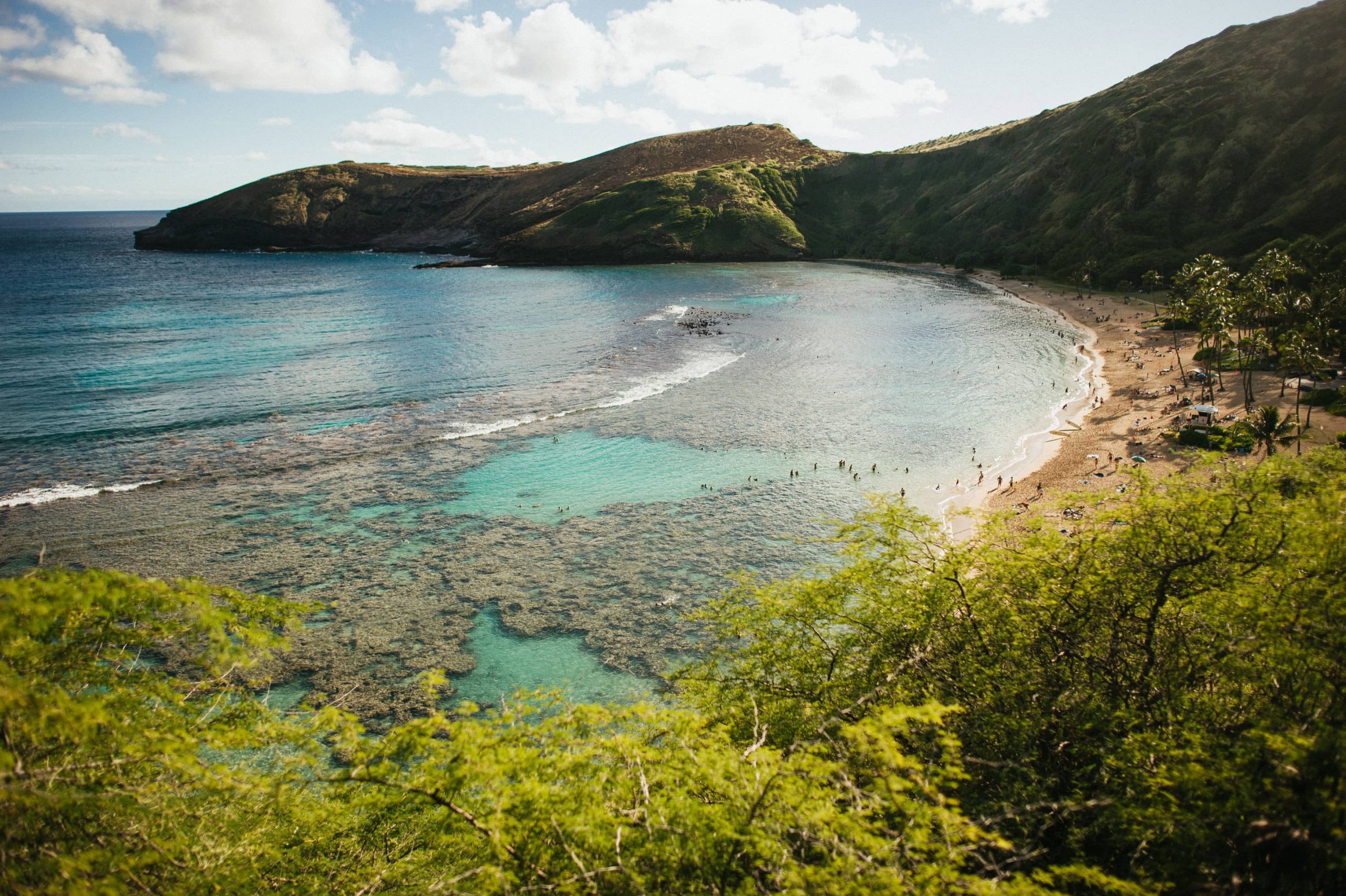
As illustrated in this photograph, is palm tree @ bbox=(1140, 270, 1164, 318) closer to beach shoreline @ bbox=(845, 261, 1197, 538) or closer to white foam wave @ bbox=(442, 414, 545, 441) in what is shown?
beach shoreline @ bbox=(845, 261, 1197, 538)

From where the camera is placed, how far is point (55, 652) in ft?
29.7

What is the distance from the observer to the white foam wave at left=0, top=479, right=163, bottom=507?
34.3 metres

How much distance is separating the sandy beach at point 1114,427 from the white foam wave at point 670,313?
4905 cm

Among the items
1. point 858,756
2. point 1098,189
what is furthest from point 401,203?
point 858,756

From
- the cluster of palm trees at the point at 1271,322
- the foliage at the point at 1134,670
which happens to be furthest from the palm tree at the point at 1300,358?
the foliage at the point at 1134,670

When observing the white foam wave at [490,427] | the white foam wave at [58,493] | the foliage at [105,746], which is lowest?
the white foam wave at [58,493]

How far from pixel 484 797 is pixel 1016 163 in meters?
157

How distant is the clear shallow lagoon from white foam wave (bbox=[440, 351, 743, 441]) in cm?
38

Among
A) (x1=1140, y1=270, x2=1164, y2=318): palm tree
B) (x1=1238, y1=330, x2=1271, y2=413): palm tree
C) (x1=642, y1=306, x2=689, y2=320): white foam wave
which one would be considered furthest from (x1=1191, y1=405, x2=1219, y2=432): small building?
(x1=642, y1=306, x2=689, y2=320): white foam wave

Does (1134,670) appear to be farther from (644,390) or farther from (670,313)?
(670,313)

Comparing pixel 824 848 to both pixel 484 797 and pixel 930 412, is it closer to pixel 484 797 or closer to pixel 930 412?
pixel 484 797

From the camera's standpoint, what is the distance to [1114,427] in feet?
147

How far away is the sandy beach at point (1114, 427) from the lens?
35.5m

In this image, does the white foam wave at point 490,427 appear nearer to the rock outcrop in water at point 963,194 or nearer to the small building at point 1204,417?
the small building at point 1204,417
